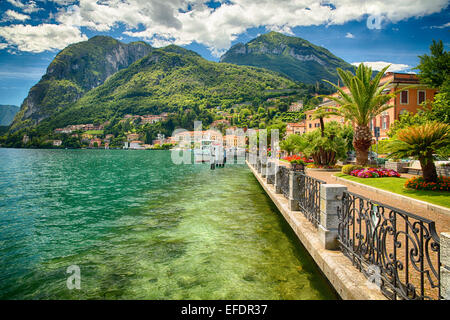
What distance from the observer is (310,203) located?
657 cm

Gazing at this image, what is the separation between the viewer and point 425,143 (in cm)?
1060

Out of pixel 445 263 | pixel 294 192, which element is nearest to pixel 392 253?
pixel 445 263

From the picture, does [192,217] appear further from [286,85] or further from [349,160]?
[286,85]

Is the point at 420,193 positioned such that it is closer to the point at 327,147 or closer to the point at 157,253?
the point at 157,253

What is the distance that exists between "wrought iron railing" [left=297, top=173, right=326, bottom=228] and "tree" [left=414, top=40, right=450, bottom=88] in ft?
92.0

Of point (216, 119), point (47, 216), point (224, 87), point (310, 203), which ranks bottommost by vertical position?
point (47, 216)

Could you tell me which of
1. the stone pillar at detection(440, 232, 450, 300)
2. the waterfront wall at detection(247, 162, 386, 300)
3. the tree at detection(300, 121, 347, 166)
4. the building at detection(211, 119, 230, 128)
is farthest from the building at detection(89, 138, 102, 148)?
the stone pillar at detection(440, 232, 450, 300)

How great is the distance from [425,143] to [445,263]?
34.9ft

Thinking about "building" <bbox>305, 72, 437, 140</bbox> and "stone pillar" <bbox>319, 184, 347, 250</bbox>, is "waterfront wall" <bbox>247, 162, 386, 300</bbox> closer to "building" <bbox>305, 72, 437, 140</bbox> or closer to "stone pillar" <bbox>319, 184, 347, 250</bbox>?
"stone pillar" <bbox>319, 184, 347, 250</bbox>

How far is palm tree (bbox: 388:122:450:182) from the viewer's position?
10507 mm

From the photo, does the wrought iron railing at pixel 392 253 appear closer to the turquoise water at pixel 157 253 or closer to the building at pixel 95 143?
the turquoise water at pixel 157 253

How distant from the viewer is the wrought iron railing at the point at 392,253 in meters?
2.66

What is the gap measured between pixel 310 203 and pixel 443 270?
4200 mm
